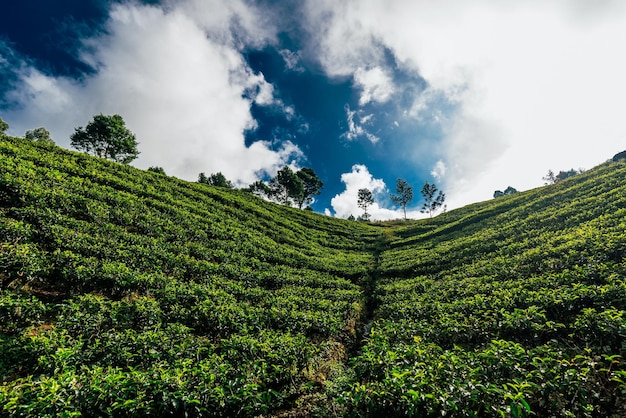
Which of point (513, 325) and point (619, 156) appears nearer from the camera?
point (513, 325)

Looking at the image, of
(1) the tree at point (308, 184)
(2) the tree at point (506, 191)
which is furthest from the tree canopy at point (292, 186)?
(2) the tree at point (506, 191)

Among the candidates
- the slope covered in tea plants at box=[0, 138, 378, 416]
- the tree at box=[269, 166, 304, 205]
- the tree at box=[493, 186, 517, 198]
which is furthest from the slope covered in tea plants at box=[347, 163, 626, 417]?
the tree at box=[493, 186, 517, 198]

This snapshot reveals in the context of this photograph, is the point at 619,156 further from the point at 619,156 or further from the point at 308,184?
the point at 308,184

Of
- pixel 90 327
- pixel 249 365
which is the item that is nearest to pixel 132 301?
pixel 90 327

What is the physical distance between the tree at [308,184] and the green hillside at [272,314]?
73956 mm

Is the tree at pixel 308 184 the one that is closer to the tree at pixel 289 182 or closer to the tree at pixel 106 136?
the tree at pixel 289 182

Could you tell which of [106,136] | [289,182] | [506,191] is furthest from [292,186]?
[506,191]

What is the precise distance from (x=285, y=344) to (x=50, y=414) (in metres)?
7.32

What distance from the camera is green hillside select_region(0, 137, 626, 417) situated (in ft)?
19.8

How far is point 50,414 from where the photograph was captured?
5332mm

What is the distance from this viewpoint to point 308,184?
104750mm

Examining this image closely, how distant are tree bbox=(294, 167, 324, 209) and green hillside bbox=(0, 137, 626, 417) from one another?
7396 cm

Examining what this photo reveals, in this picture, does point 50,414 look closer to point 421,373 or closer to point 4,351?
point 4,351

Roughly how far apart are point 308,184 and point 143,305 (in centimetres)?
9394
